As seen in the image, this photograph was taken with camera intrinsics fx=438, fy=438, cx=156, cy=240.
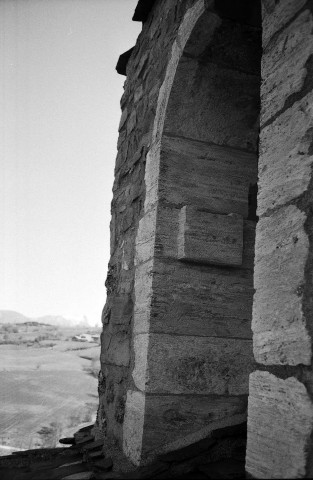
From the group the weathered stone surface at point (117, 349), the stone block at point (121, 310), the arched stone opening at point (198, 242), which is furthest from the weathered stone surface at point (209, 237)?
the weathered stone surface at point (117, 349)

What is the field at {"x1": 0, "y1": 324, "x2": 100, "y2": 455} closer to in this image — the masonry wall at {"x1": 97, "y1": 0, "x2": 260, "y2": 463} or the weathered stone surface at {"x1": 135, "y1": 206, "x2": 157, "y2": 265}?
the masonry wall at {"x1": 97, "y1": 0, "x2": 260, "y2": 463}

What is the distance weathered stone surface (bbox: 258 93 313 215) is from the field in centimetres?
356

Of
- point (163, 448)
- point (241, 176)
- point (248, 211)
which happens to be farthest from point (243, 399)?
point (241, 176)

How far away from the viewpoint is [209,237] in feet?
8.09

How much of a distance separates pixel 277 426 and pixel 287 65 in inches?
47.7

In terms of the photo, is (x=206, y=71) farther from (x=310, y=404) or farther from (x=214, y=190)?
(x=310, y=404)

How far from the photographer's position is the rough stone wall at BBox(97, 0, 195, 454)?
2.77m

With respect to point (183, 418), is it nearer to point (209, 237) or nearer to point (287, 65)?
point (209, 237)

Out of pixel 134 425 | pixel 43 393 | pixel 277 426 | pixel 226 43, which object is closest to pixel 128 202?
pixel 226 43

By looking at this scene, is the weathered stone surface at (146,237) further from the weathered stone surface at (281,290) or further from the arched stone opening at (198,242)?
the weathered stone surface at (281,290)

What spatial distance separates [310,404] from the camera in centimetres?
126

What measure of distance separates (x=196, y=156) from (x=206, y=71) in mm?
491

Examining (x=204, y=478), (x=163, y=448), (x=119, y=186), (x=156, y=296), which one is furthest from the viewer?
(x=119, y=186)

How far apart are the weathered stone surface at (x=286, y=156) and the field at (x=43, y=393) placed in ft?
11.7
